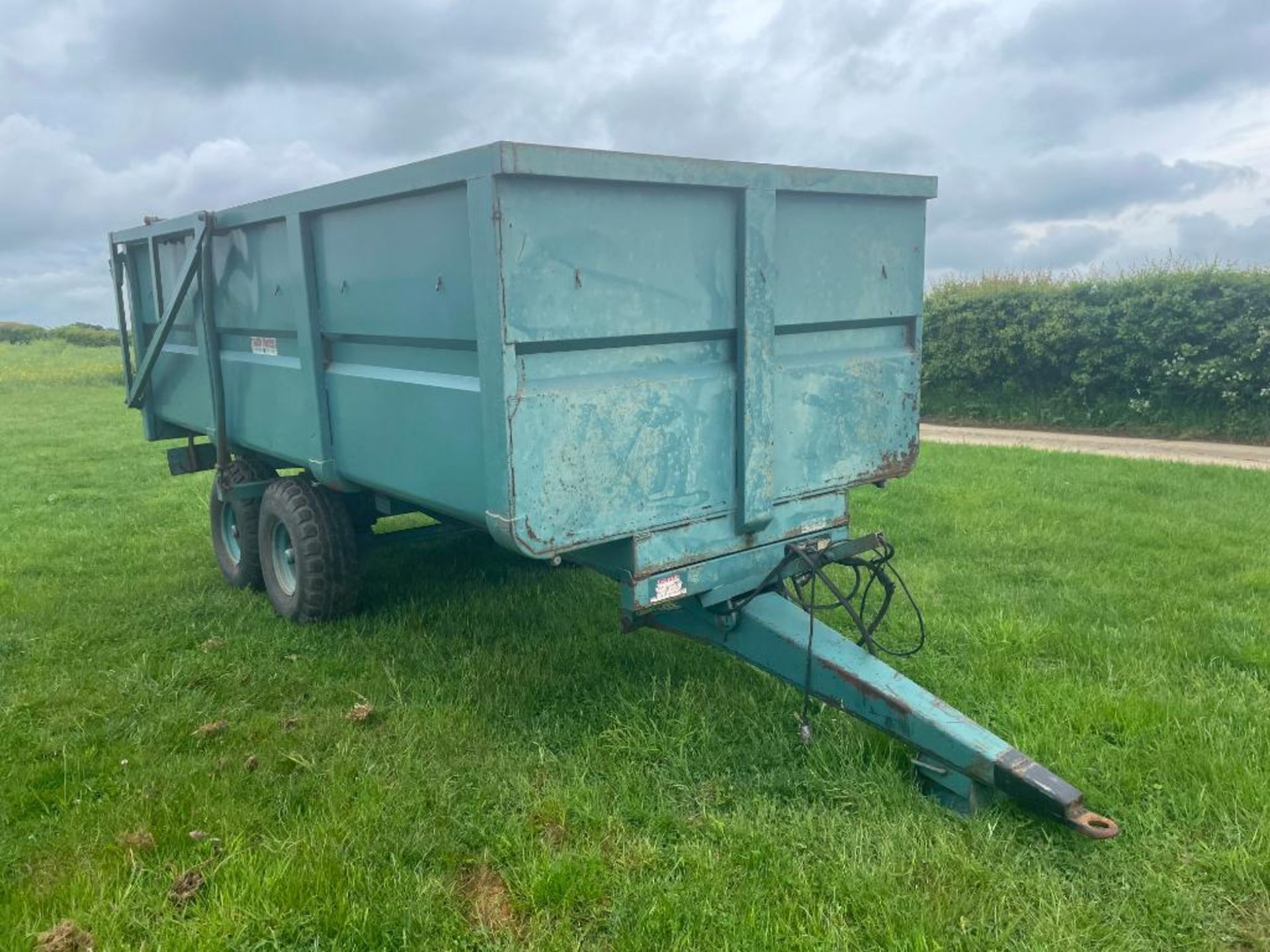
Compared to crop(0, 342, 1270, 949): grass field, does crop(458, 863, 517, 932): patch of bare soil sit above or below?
below

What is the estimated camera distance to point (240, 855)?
118 inches

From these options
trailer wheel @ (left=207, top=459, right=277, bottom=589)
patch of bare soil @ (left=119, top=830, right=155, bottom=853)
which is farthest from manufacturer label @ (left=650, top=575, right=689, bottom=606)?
trailer wheel @ (left=207, top=459, right=277, bottom=589)

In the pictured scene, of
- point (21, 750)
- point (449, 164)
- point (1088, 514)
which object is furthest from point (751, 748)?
point (1088, 514)

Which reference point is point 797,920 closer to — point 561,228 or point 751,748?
point 751,748

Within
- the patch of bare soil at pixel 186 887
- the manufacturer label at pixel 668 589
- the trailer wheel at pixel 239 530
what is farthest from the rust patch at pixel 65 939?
the trailer wheel at pixel 239 530

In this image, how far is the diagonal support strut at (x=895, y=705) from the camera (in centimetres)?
297

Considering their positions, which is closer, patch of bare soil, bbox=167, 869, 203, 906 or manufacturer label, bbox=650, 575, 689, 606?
patch of bare soil, bbox=167, 869, 203, 906

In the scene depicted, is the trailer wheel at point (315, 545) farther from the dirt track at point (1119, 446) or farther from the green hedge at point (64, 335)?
the green hedge at point (64, 335)

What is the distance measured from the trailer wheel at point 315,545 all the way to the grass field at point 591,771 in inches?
5.7

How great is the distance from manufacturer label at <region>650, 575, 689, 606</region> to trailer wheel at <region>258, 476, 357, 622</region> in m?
2.08

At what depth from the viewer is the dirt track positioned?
998 cm

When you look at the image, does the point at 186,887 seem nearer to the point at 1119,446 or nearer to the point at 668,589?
the point at 668,589

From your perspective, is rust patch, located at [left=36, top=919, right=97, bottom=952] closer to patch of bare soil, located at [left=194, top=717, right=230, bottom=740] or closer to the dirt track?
patch of bare soil, located at [left=194, top=717, right=230, bottom=740]

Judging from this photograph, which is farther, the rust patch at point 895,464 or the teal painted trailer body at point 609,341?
the rust patch at point 895,464
